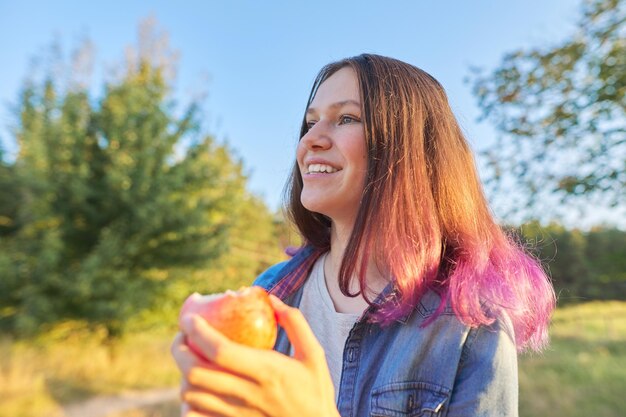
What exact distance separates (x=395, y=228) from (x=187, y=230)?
8.63 m

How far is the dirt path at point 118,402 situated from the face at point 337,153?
6047 mm

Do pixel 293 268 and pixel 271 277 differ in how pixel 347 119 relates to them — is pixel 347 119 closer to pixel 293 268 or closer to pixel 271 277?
pixel 293 268

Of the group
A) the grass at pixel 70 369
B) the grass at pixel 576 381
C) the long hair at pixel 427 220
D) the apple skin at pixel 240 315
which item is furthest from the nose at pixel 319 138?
the grass at pixel 70 369

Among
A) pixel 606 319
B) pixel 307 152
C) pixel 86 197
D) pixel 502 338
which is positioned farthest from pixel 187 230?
pixel 606 319

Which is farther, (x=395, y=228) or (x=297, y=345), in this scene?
(x=395, y=228)

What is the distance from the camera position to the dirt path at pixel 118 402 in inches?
253

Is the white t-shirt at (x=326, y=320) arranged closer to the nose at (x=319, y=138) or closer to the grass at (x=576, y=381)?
the nose at (x=319, y=138)

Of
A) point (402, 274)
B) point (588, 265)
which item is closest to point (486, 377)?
point (402, 274)

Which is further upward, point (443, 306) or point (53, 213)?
point (53, 213)

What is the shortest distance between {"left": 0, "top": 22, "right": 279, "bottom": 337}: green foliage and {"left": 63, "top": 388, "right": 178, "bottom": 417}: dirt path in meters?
1.64

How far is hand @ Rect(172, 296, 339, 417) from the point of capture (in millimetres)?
784

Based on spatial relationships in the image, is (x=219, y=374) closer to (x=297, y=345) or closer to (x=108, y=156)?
(x=297, y=345)

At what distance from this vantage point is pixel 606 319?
12273 millimetres

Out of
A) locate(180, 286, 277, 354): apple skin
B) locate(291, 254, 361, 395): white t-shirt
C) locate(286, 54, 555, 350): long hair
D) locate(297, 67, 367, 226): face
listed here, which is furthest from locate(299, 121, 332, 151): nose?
locate(180, 286, 277, 354): apple skin
